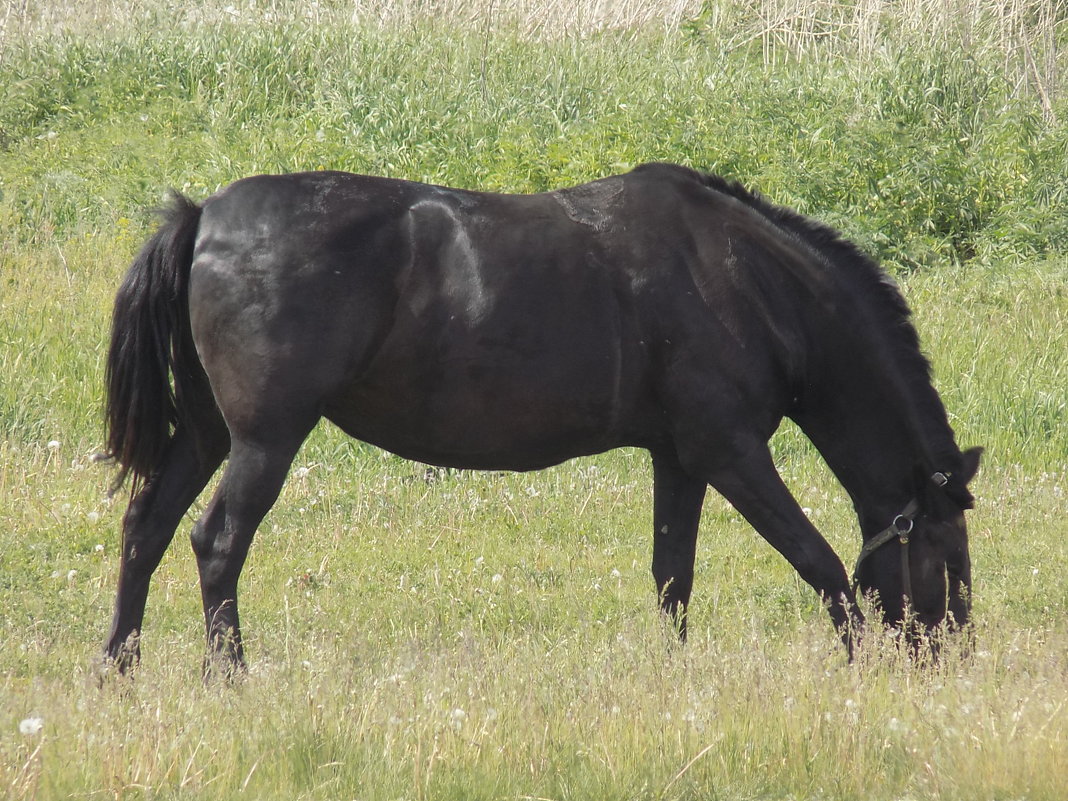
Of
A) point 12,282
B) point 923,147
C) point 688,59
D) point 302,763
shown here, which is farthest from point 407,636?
point 688,59

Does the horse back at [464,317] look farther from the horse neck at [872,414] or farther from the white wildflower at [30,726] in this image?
the white wildflower at [30,726]

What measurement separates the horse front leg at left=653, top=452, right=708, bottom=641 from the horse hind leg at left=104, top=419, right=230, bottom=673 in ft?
6.00

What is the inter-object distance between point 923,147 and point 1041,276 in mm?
1790

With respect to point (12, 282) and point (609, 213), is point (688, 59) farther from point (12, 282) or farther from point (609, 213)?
point (609, 213)

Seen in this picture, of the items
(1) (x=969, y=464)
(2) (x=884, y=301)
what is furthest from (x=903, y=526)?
(2) (x=884, y=301)

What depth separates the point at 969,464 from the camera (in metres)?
5.01

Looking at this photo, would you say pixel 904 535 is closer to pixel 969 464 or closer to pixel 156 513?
pixel 969 464

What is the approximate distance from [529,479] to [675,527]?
7.75 ft

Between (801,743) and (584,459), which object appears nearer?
(801,743)

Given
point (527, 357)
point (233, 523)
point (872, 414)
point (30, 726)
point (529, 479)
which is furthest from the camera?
point (529, 479)

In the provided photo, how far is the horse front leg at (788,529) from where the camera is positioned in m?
4.84

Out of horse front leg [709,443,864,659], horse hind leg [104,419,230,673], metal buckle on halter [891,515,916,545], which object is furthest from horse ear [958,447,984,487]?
horse hind leg [104,419,230,673]

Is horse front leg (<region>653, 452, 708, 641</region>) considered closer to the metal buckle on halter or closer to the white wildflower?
the metal buckle on halter

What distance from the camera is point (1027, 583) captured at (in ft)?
20.1
